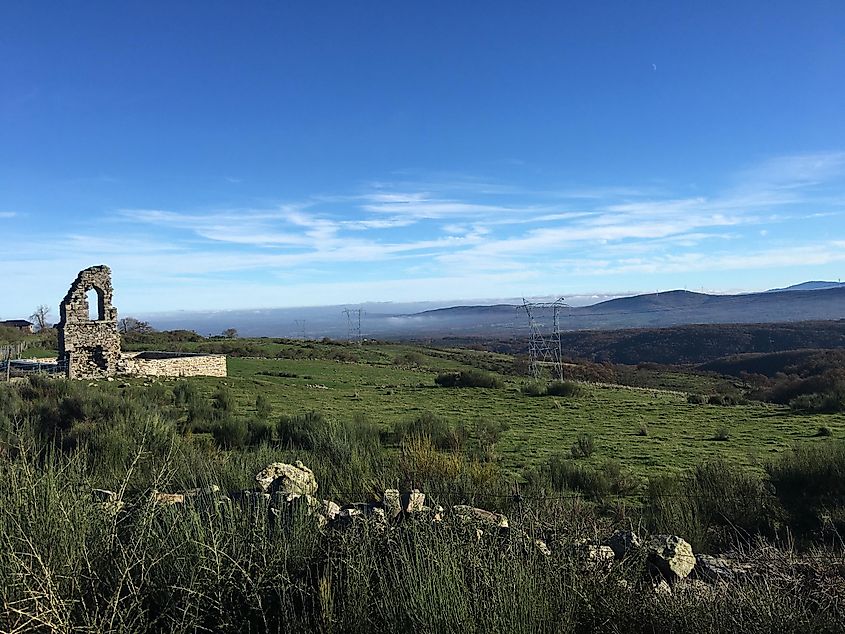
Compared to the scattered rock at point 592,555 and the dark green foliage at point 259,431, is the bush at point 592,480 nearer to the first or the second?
the scattered rock at point 592,555

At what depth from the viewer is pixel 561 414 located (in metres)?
21.7

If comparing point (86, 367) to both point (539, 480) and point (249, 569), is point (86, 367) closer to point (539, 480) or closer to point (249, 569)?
point (539, 480)

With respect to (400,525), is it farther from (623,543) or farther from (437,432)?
(437,432)

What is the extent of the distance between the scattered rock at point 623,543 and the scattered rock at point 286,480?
3.32m

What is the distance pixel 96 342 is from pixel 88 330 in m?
0.63

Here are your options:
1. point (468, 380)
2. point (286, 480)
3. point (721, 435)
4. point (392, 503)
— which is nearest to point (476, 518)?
point (392, 503)

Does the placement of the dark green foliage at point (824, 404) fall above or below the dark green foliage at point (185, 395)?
below

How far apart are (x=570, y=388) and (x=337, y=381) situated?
38.2ft

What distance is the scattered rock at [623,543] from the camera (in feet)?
18.0

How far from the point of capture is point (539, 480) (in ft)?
33.3

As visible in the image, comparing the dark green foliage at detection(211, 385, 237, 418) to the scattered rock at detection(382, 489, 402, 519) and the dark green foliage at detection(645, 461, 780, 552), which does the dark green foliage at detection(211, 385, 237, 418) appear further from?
the dark green foliage at detection(645, 461, 780, 552)

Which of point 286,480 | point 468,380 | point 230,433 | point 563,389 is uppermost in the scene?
point 286,480

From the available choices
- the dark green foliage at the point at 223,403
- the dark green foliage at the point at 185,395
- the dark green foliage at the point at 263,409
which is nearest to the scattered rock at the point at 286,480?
the dark green foliage at the point at 223,403

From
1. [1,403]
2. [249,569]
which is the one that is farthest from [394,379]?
[249,569]
